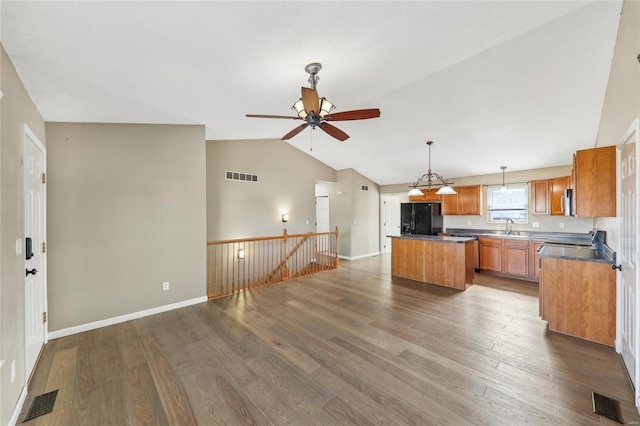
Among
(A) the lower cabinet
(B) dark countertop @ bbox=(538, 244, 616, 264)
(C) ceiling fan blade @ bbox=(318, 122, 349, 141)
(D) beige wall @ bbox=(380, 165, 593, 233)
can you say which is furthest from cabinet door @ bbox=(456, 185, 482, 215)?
(C) ceiling fan blade @ bbox=(318, 122, 349, 141)

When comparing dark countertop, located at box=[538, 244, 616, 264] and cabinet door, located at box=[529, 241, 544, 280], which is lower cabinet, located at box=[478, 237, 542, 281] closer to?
cabinet door, located at box=[529, 241, 544, 280]

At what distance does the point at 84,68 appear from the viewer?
7.30 feet

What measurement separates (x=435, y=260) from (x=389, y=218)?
393cm

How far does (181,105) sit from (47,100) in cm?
122

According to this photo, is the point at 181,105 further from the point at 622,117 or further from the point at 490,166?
the point at 490,166

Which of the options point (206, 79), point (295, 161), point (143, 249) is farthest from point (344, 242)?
point (206, 79)

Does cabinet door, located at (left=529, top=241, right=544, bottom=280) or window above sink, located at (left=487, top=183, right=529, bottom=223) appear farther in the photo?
window above sink, located at (left=487, top=183, right=529, bottom=223)

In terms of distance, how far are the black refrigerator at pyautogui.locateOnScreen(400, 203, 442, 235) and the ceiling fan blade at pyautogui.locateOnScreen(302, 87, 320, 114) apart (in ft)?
17.4

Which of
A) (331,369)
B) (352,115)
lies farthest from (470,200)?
(331,369)

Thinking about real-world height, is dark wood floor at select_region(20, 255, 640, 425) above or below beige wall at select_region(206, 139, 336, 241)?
below

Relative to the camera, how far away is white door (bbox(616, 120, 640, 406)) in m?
1.92

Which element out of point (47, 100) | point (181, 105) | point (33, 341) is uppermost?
A: point (181, 105)

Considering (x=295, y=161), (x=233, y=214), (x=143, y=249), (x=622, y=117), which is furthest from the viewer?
(x=295, y=161)

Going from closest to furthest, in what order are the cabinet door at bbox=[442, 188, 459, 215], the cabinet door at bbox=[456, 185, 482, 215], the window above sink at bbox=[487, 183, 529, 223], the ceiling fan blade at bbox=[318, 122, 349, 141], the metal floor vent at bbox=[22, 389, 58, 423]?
the metal floor vent at bbox=[22, 389, 58, 423] < the ceiling fan blade at bbox=[318, 122, 349, 141] < the window above sink at bbox=[487, 183, 529, 223] < the cabinet door at bbox=[456, 185, 482, 215] < the cabinet door at bbox=[442, 188, 459, 215]
